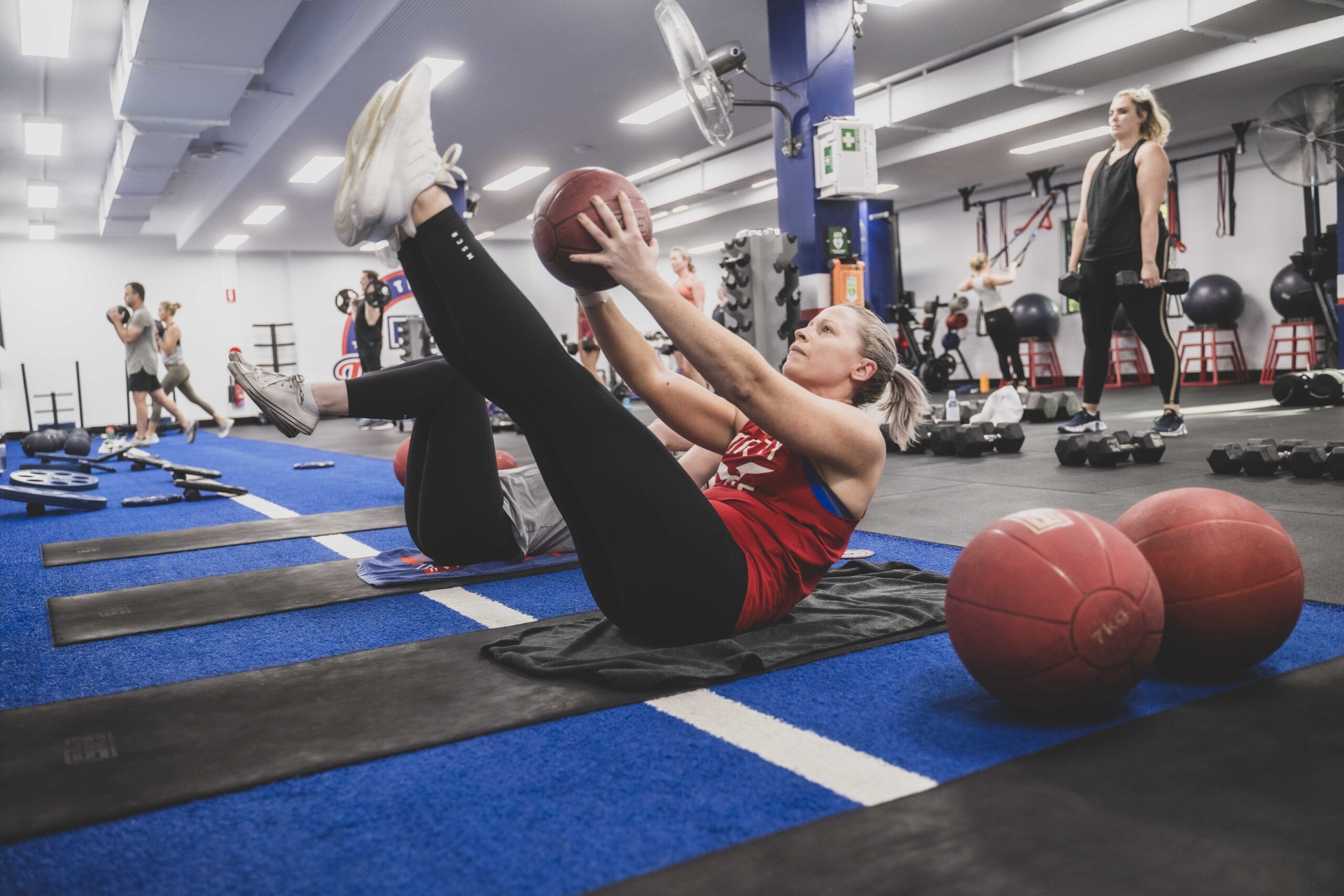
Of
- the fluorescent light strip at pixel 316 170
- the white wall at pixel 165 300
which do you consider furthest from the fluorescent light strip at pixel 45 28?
the white wall at pixel 165 300

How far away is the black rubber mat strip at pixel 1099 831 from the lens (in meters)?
0.99

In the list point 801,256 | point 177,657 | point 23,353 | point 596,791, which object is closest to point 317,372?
point 23,353

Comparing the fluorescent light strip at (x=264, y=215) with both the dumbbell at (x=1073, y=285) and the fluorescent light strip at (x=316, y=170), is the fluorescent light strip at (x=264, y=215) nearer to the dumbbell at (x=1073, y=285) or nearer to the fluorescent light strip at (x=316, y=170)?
the fluorescent light strip at (x=316, y=170)

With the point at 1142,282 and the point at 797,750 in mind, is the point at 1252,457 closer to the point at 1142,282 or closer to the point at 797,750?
the point at 1142,282

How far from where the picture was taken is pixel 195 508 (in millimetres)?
4656

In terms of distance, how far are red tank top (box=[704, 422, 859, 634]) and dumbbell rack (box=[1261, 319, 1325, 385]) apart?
1033 centimetres

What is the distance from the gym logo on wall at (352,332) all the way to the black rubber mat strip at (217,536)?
464 inches

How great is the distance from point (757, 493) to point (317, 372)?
53.4 ft

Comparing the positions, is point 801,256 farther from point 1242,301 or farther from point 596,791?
point 1242,301

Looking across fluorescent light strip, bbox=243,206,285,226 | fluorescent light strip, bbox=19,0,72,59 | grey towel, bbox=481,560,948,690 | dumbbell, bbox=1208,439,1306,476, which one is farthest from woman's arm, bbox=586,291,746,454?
fluorescent light strip, bbox=243,206,285,226

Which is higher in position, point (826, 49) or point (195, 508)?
point (826, 49)

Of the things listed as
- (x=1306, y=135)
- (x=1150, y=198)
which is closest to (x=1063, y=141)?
(x=1306, y=135)

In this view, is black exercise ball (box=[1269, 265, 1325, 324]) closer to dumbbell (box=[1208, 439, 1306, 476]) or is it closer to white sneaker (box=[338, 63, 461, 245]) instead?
dumbbell (box=[1208, 439, 1306, 476])

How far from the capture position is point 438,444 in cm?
245
